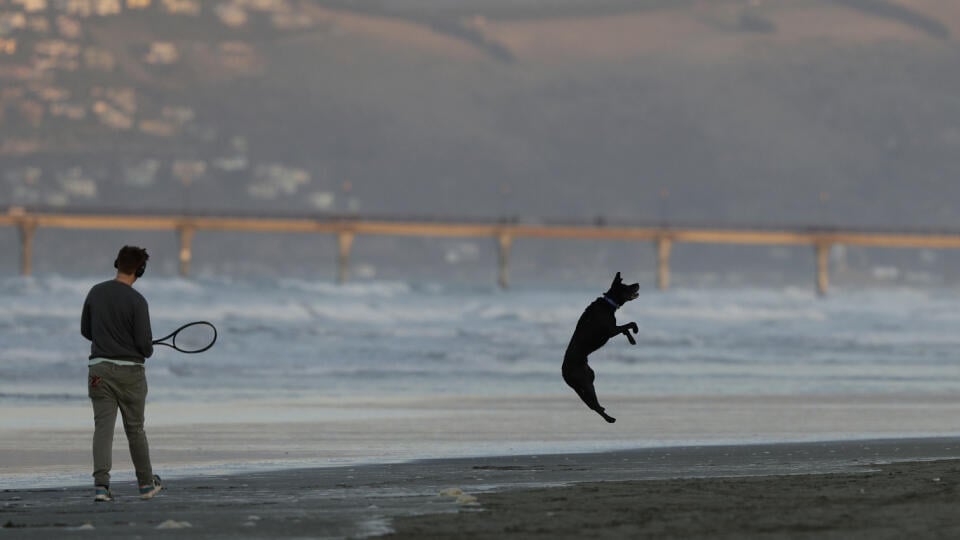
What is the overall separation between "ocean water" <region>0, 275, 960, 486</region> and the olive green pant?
982 millimetres

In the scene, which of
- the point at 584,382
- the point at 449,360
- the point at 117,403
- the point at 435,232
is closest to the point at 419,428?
the point at 584,382

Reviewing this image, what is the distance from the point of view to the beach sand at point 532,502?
7117 millimetres

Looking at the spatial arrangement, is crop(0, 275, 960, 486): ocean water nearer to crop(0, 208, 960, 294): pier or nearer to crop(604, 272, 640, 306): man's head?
crop(604, 272, 640, 306): man's head

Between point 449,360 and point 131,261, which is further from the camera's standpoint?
point 449,360

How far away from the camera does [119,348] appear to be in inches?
344

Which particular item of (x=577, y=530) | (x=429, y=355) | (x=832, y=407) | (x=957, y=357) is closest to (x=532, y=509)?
(x=577, y=530)

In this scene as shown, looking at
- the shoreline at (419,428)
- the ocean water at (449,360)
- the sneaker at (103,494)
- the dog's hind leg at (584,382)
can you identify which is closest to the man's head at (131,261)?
the sneaker at (103,494)

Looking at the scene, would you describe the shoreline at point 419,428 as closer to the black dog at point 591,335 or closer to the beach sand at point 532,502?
the black dog at point 591,335

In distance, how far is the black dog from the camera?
11.4 m

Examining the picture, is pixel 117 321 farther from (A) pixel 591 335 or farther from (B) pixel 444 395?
(B) pixel 444 395

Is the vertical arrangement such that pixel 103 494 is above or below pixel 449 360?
below

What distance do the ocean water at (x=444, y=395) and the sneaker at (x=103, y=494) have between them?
1.11 metres

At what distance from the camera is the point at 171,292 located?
234ft

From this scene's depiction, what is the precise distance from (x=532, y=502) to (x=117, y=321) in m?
2.36
